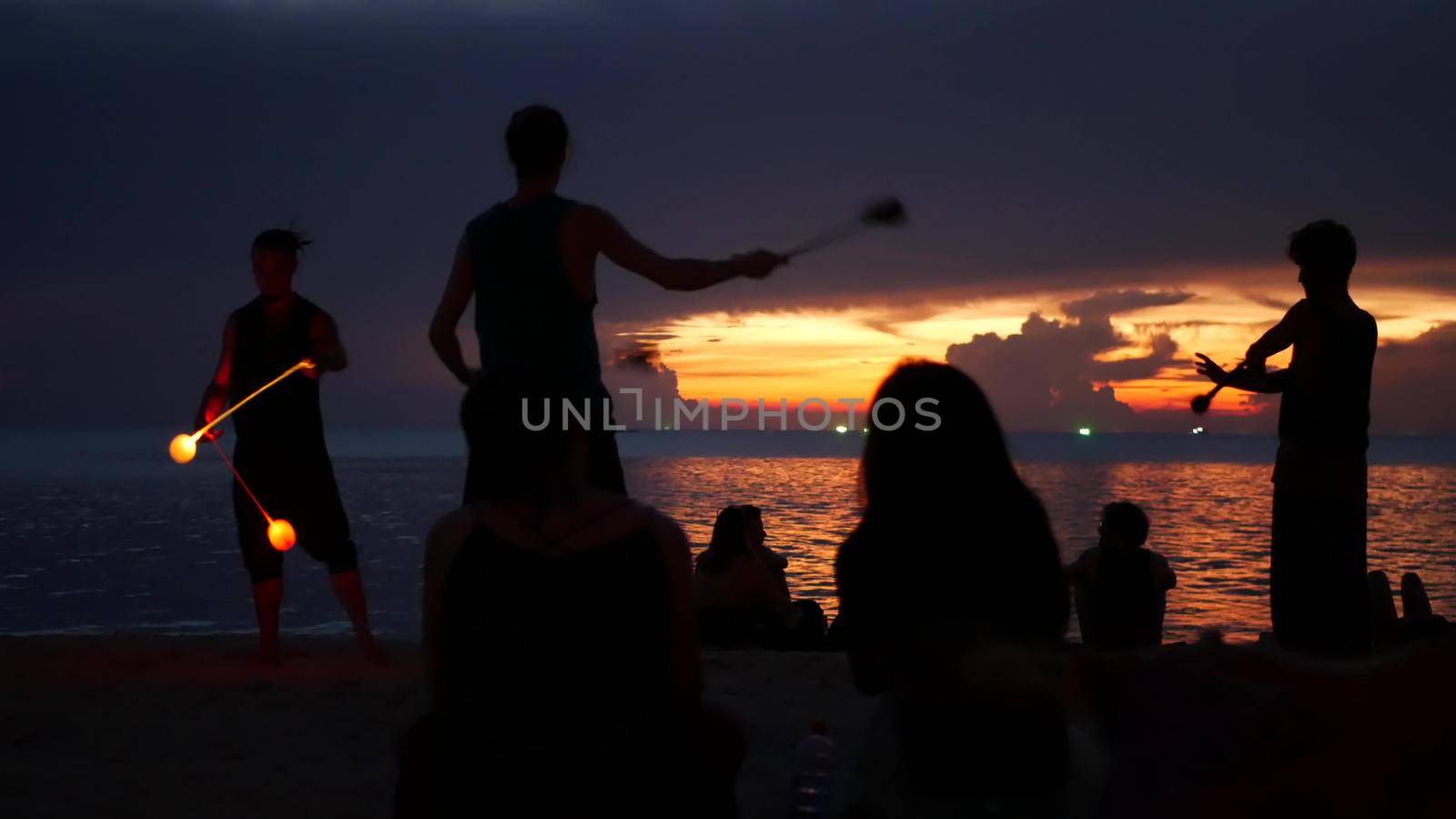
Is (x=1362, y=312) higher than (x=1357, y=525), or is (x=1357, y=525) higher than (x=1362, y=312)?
(x=1362, y=312)

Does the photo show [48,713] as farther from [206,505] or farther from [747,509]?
[206,505]

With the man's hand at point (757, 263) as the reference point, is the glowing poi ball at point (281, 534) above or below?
below

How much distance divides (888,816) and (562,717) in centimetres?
70

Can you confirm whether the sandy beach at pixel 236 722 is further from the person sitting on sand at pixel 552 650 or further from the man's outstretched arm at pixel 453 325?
the man's outstretched arm at pixel 453 325

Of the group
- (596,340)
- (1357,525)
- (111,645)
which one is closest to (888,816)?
(596,340)

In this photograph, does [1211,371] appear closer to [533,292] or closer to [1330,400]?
→ [1330,400]

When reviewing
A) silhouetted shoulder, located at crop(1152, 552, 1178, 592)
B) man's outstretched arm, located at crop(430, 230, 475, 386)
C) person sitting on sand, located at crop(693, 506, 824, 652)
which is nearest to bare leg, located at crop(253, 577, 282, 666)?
person sitting on sand, located at crop(693, 506, 824, 652)

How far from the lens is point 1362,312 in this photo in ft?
14.3

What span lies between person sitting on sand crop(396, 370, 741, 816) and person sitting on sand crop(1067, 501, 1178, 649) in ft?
15.0

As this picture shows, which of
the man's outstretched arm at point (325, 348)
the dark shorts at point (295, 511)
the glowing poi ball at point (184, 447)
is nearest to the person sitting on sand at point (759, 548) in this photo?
the dark shorts at point (295, 511)

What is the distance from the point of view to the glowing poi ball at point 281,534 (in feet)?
19.6

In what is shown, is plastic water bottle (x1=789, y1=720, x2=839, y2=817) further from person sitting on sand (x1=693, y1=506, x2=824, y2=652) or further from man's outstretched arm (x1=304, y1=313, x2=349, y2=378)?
person sitting on sand (x1=693, y1=506, x2=824, y2=652)

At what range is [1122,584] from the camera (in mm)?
6645

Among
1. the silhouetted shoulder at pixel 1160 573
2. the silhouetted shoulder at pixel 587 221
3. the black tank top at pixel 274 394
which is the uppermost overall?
the silhouetted shoulder at pixel 587 221
